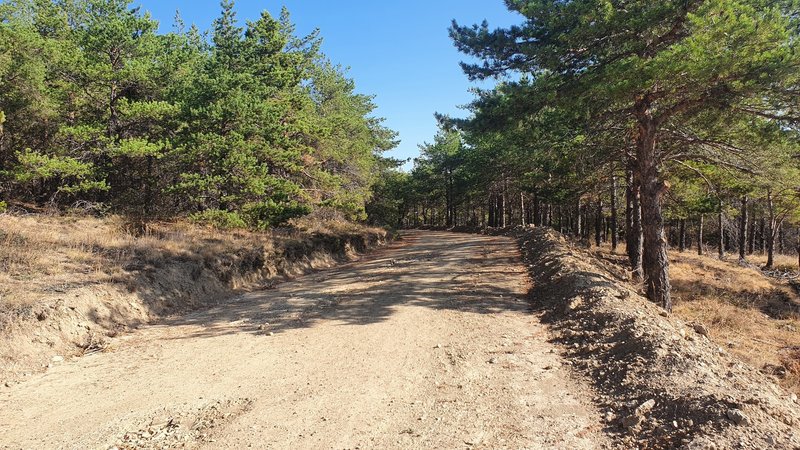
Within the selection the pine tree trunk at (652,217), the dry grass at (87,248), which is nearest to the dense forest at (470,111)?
the pine tree trunk at (652,217)

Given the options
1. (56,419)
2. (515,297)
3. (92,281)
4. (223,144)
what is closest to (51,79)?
(223,144)

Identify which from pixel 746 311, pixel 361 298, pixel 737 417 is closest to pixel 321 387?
pixel 737 417

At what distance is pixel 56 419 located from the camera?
4.91 metres

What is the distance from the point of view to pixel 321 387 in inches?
222

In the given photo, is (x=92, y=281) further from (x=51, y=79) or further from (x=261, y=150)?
(x=51, y=79)

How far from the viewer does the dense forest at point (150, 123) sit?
52.8 ft

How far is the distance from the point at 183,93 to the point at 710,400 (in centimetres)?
1894

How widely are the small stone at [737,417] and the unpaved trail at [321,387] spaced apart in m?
1.10

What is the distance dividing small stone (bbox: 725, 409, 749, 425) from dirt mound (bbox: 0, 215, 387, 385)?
857cm

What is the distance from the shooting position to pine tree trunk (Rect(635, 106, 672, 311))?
11227mm

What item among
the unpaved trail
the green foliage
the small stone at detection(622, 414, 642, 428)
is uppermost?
the green foliage

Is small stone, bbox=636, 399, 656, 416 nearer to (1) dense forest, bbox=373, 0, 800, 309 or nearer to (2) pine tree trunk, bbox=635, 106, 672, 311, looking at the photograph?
(1) dense forest, bbox=373, 0, 800, 309

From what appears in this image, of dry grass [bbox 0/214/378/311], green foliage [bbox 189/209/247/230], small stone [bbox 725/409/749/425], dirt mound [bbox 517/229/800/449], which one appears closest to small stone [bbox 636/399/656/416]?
dirt mound [bbox 517/229/800/449]

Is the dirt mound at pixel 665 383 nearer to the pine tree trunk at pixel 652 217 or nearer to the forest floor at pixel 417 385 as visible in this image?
the forest floor at pixel 417 385
